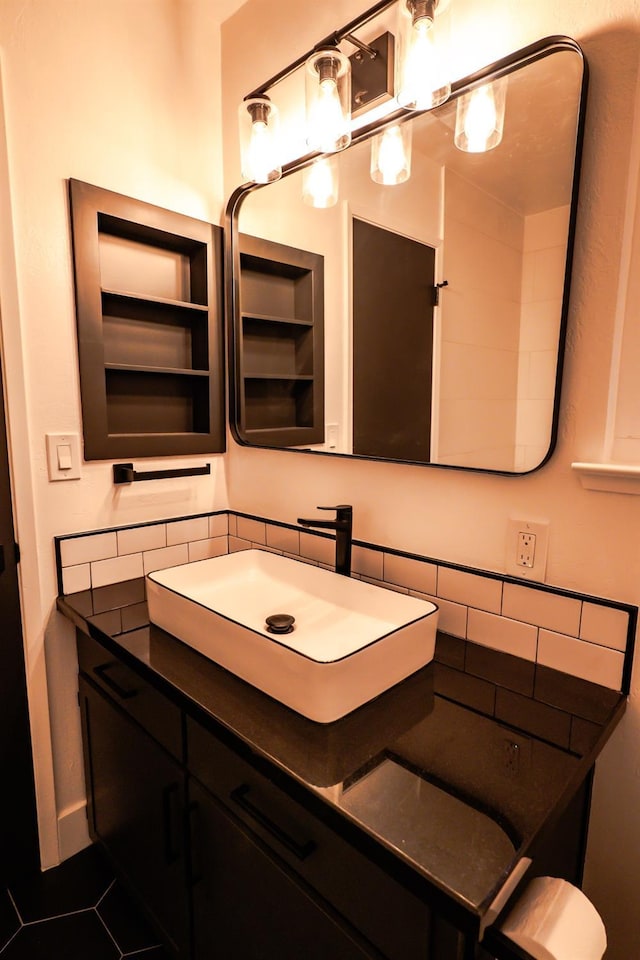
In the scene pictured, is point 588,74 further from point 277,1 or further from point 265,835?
point 265,835

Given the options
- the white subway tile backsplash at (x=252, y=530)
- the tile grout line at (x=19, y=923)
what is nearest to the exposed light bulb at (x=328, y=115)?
the white subway tile backsplash at (x=252, y=530)

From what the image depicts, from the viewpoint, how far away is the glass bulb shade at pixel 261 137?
1340 mm

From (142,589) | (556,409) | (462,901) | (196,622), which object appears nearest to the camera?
(462,901)

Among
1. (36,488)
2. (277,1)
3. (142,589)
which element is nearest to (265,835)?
(142,589)

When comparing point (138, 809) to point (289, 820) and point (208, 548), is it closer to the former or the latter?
point (289, 820)

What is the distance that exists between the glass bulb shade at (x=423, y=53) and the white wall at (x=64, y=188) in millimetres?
816

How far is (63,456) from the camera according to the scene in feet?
4.70

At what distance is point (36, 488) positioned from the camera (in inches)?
55.1

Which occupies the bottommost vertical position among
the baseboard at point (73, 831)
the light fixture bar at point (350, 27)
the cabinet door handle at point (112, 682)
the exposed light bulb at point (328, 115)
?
the baseboard at point (73, 831)

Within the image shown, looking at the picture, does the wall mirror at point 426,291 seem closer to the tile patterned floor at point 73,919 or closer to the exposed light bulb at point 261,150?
the exposed light bulb at point 261,150

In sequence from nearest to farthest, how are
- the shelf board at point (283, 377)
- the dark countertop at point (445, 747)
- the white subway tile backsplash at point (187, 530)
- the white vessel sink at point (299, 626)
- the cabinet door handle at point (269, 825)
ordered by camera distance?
the dark countertop at point (445, 747)
the cabinet door handle at point (269, 825)
the white vessel sink at point (299, 626)
the shelf board at point (283, 377)
the white subway tile backsplash at point (187, 530)

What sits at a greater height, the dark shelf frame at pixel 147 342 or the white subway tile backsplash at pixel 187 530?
the dark shelf frame at pixel 147 342

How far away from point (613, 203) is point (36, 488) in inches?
57.4

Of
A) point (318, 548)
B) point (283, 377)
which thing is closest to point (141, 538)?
point (318, 548)
